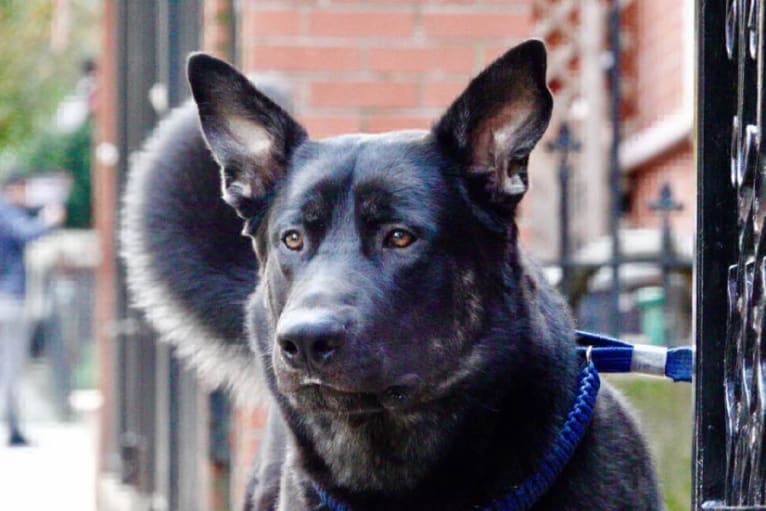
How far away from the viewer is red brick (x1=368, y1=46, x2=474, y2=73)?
5297 millimetres

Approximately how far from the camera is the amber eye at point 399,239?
3.03 m

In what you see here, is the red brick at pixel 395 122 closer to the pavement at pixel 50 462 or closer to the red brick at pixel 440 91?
the red brick at pixel 440 91

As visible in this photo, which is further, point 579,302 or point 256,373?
point 579,302

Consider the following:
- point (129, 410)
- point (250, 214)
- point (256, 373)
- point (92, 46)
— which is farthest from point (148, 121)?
point (92, 46)

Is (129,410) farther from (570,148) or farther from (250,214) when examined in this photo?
(250,214)

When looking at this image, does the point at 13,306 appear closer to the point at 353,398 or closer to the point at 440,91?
the point at 440,91

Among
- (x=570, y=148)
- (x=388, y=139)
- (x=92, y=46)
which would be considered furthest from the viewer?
(x=92, y=46)

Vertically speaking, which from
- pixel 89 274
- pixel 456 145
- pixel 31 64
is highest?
pixel 31 64

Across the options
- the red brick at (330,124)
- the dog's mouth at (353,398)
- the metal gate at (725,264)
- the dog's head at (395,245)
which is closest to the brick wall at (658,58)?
the red brick at (330,124)

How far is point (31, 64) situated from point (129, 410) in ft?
46.6

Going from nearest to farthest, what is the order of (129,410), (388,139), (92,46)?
1. (388,139)
2. (129,410)
3. (92,46)

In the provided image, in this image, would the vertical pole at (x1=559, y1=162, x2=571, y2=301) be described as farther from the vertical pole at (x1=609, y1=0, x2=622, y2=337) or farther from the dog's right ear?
the dog's right ear

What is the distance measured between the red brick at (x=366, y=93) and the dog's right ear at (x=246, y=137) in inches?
73.1

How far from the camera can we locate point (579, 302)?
5.77 m
